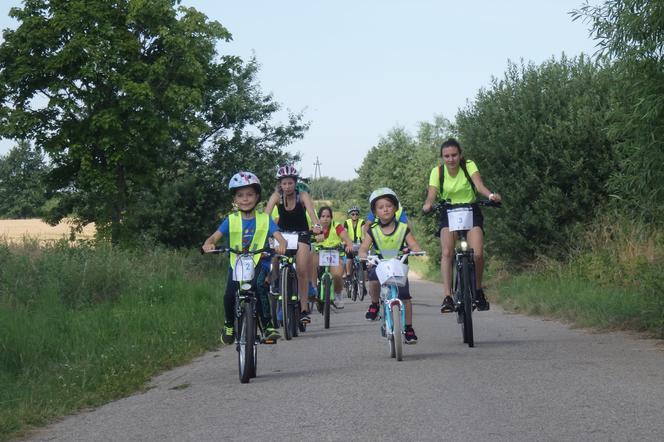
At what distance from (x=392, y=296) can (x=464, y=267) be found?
1.20 meters

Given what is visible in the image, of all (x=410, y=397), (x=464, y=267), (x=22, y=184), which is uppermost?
(x=22, y=184)

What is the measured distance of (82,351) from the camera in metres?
11.0

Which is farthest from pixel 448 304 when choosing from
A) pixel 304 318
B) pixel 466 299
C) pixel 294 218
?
pixel 294 218

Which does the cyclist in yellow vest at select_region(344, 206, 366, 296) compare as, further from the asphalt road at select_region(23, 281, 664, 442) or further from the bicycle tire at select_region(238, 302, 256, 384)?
the bicycle tire at select_region(238, 302, 256, 384)

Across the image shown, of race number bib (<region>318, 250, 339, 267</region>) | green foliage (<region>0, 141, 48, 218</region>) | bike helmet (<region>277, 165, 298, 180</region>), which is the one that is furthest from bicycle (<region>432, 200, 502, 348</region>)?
green foliage (<region>0, 141, 48, 218</region>)

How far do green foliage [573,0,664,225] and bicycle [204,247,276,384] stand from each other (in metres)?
4.33

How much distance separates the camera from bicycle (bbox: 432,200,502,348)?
1065 cm

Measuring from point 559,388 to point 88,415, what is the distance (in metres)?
3.62

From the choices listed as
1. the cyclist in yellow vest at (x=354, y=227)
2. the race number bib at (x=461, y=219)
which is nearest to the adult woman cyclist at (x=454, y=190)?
the race number bib at (x=461, y=219)

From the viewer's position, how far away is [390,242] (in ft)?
33.5

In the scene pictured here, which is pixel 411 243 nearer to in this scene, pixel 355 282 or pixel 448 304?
pixel 448 304

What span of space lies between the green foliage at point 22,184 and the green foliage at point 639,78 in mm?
31690

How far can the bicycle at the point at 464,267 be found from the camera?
1065 cm

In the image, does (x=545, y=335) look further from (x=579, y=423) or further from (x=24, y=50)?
(x=24, y=50)
